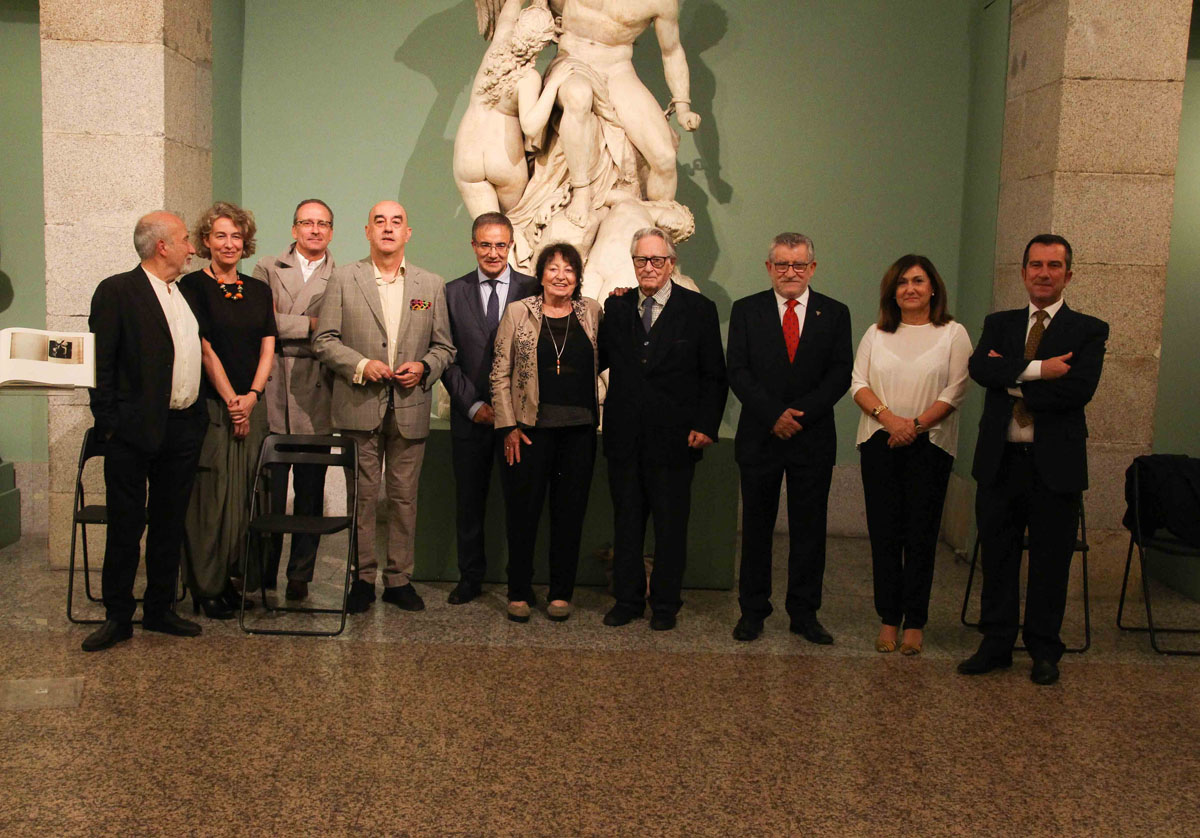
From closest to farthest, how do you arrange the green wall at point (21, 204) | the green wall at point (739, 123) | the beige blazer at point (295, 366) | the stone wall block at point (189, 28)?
the beige blazer at point (295, 366) < the stone wall block at point (189, 28) < the green wall at point (21, 204) < the green wall at point (739, 123)

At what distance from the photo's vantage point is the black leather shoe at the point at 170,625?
13.7ft

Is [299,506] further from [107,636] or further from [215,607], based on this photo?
[107,636]

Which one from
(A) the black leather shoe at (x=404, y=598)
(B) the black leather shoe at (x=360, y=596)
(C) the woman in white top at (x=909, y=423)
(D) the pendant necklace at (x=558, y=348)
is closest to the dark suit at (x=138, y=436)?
(B) the black leather shoe at (x=360, y=596)

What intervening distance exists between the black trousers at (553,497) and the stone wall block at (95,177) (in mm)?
2299

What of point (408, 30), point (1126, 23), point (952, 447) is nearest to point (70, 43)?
point (408, 30)

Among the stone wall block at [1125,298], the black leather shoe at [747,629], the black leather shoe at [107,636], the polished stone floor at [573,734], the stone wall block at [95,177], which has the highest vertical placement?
the stone wall block at [95,177]

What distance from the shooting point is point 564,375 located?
4344 mm

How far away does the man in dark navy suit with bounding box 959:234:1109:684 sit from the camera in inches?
152

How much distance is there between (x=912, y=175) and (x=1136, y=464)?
278cm

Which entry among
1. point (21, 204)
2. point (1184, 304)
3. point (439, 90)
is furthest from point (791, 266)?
point (21, 204)

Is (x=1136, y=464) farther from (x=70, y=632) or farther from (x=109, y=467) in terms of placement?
(x=70, y=632)

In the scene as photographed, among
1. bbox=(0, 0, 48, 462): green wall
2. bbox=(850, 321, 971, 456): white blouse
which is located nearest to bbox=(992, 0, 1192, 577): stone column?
bbox=(850, 321, 971, 456): white blouse

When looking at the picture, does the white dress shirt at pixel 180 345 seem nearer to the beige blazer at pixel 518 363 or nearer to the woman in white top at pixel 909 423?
the beige blazer at pixel 518 363

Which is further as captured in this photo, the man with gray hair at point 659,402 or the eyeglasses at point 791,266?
the man with gray hair at point 659,402
